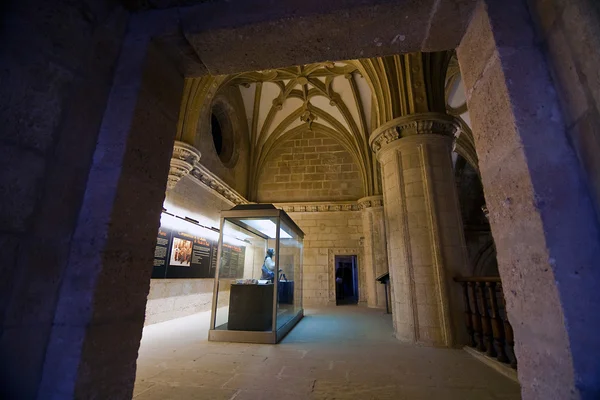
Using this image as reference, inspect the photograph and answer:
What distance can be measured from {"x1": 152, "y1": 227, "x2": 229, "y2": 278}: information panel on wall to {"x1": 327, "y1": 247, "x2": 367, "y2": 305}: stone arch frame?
13.9ft

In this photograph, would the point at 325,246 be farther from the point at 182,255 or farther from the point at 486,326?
the point at 486,326

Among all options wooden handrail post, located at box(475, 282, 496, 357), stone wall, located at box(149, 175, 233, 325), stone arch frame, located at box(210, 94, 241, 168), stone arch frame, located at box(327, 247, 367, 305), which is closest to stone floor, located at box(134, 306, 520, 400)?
wooden handrail post, located at box(475, 282, 496, 357)

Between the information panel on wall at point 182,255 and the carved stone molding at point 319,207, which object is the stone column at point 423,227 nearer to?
the information panel on wall at point 182,255

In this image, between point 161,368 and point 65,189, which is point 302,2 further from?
point 161,368

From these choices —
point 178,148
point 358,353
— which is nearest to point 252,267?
point 178,148

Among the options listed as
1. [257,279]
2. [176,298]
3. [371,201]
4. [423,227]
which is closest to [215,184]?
[176,298]

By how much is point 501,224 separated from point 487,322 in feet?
9.95

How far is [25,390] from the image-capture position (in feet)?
3.12

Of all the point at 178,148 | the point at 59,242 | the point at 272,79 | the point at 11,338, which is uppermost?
the point at 272,79

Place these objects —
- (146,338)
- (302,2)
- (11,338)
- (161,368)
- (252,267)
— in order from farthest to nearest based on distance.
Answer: (252,267)
(146,338)
(161,368)
(302,2)
(11,338)

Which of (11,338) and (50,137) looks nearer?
(11,338)

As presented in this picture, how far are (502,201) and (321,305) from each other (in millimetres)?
9013

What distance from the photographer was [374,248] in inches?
358

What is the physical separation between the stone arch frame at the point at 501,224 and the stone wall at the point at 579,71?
0.12 ft
